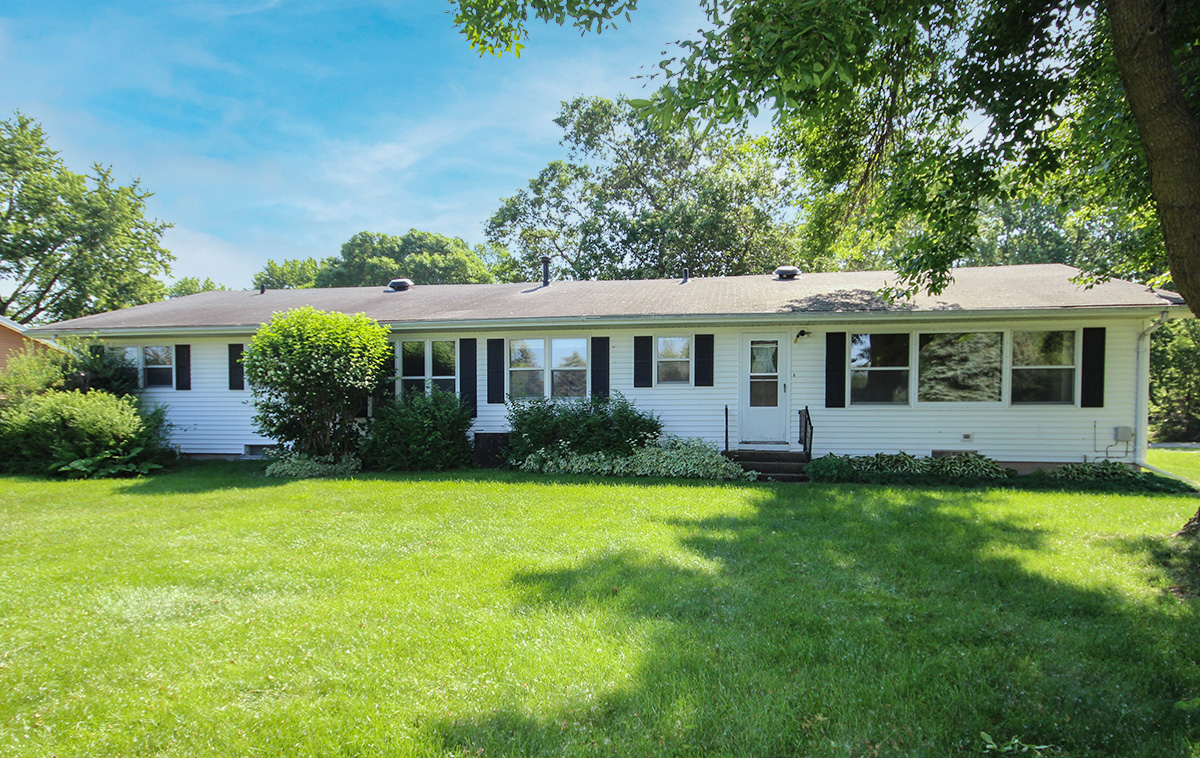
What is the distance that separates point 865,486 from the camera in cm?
872

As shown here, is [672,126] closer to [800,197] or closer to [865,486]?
[865,486]

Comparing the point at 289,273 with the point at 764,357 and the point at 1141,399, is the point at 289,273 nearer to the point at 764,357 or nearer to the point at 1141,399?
the point at 764,357

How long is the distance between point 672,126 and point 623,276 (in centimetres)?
1977

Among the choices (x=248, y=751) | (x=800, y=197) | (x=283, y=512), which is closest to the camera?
(x=248, y=751)

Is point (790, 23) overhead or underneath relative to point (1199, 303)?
overhead

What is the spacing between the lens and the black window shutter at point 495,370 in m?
11.6

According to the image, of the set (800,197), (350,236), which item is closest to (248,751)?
(800,197)

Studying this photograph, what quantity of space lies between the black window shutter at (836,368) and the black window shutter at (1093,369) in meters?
3.96

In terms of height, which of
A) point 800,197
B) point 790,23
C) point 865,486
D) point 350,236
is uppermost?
point 350,236

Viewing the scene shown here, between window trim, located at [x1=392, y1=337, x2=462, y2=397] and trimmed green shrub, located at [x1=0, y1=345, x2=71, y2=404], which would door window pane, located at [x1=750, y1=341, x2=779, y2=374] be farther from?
trimmed green shrub, located at [x1=0, y1=345, x2=71, y2=404]

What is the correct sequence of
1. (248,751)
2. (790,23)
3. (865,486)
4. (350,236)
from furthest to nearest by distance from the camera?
1. (350,236)
2. (865,486)
3. (790,23)
4. (248,751)

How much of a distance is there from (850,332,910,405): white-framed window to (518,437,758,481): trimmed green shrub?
2.97 m

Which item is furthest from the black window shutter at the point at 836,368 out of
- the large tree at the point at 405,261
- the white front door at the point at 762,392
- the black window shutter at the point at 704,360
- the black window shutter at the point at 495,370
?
the large tree at the point at 405,261

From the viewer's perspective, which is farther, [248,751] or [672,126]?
[672,126]
